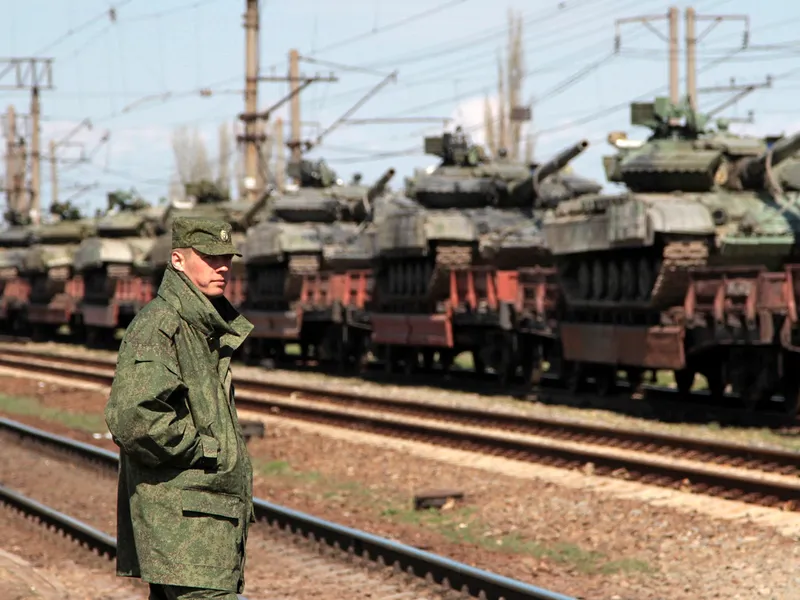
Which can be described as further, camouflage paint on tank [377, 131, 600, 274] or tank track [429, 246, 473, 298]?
camouflage paint on tank [377, 131, 600, 274]

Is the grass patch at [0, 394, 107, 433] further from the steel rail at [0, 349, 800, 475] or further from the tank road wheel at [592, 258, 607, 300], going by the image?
the tank road wheel at [592, 258, 607, 300]

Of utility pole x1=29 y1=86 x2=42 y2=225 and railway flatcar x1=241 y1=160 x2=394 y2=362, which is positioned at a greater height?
utility pole x1=29 y1=86 x2=42 y2=225

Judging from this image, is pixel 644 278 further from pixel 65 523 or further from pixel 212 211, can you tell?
pixel 212 211

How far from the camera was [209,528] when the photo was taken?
5.28m

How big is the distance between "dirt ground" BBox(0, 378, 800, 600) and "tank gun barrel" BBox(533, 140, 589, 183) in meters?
8.54

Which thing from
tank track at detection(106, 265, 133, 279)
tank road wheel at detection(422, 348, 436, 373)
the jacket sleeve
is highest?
tank track at detection(106, 265, 133, 279)

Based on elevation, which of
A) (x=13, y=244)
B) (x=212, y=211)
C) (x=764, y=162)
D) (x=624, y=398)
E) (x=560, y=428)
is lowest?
(x=560, y=428)

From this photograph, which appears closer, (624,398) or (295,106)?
(624,398)

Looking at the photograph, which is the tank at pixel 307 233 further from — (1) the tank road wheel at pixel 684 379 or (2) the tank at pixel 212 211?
(1) the tank road wheel at pixel 684 379

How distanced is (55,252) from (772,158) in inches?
1206

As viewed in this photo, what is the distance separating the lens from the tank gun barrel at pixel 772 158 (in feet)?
67.9

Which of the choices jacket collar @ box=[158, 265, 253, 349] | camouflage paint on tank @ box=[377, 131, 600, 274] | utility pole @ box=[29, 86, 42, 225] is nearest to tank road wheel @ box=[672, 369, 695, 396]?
camouflage paint on tank @ box=[377, 131, 600, 274]

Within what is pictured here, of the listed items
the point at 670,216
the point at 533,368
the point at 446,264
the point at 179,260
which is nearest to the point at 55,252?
the point at 446,264

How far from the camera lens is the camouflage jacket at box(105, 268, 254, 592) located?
16.8ft
